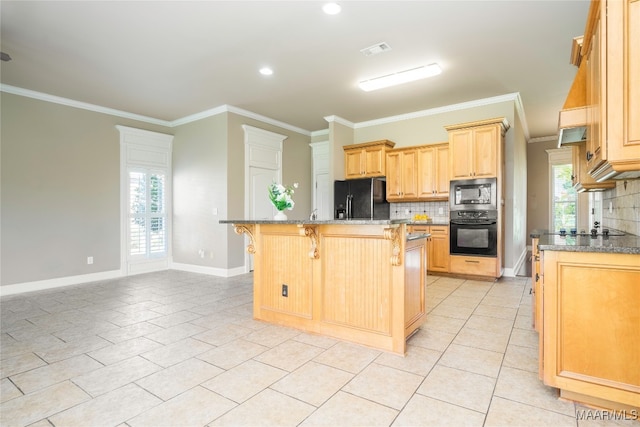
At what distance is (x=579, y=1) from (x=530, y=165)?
6900 mm

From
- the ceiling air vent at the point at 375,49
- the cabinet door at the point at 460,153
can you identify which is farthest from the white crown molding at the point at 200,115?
the cabinet door at the point at 460,153

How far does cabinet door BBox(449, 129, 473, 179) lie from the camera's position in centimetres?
517

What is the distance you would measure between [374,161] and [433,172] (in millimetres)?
1106

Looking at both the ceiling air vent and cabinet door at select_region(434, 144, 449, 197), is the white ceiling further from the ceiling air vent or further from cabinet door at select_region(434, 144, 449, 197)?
cabinet door at select_region(434, 144, 449, 197)

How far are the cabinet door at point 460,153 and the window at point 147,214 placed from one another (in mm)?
5325

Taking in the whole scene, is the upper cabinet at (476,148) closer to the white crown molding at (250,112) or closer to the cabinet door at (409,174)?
the white crown molding at (250,112)

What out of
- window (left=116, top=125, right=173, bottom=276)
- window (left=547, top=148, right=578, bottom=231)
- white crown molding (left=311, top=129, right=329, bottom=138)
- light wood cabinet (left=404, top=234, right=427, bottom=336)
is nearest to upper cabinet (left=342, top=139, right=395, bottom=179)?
white crown molding (left=311, top=129, right=329, bottom=138)

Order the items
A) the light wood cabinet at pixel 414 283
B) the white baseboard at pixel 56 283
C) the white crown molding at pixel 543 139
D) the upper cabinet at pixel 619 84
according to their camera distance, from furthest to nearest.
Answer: the white crown molding at pixel 543 139 < the white baseboard at pixel 56 283 < the light wood cabinet at pixel 414 283 < the upper cabinet at pixel 619 84

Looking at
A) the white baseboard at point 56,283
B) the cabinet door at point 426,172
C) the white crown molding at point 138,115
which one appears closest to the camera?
the white baseboard at point 56,283

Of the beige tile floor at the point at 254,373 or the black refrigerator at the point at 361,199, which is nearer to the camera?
the beige tile floor at the point at 254,373

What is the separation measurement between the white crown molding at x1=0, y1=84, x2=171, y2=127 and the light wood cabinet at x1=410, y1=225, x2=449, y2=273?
5449 millimetres

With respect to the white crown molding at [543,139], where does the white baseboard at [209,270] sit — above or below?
below

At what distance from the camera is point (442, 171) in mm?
5609

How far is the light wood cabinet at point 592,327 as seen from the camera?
1.70 m
